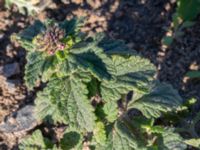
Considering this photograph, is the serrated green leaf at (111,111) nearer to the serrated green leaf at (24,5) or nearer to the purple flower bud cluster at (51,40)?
the purple flower bud cluster at (51,40)

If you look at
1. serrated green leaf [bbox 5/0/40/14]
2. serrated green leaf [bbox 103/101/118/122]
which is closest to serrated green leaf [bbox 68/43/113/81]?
serrated green leaf [bbox 103/101/118/122]

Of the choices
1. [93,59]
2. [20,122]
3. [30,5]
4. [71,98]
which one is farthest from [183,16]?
[71,98]

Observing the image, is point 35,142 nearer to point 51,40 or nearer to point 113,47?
point 113,47

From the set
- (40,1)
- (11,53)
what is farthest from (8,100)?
(40,1)

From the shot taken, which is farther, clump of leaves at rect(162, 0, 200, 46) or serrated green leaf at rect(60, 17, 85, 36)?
clump of leaves at rect(162, 0, 200, 46)

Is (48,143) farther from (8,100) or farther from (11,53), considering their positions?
(11,53)

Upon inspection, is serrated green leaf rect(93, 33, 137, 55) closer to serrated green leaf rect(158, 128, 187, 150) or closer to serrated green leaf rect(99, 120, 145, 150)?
serrated green leaf rect(99, 120, 145, 150)
